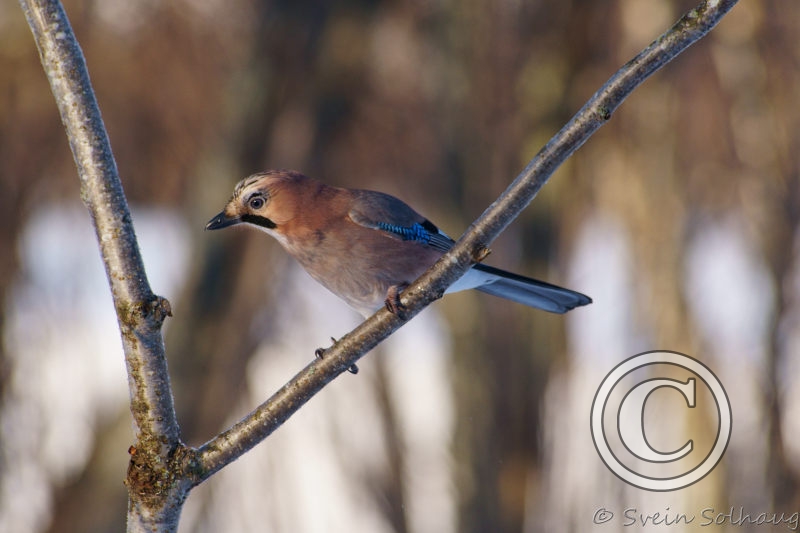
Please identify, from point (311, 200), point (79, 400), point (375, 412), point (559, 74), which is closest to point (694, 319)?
point (559, 74)

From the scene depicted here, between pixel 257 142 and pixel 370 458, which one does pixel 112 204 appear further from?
pixel 370 458

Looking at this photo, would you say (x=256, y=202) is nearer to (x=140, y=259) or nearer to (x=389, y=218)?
(x=389, y=218)

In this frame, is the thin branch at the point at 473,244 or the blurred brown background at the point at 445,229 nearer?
the thin branch at the point at 473,244

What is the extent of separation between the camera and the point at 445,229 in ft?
18.2

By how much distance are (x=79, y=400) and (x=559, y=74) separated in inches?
166

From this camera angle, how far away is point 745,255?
5988mm

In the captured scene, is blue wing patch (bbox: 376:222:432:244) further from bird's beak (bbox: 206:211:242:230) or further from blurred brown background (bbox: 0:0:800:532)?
blurred brown background (bbox: 0:0:800:532)

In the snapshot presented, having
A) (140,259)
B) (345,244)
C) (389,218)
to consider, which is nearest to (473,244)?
(140,259)

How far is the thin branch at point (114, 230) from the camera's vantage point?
177 cm

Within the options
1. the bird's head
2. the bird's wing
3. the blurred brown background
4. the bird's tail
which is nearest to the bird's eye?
the bird's head

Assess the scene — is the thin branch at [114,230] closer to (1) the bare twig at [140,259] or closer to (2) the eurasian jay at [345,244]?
(1) the bare twig at [140,259]

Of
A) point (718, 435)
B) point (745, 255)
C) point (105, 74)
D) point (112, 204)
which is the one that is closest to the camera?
point (112, 204)

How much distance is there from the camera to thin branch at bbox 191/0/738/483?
1.69 m

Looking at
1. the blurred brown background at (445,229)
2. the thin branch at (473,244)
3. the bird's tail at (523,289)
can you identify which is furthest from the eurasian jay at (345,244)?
the blurred brown background at (445,229)
